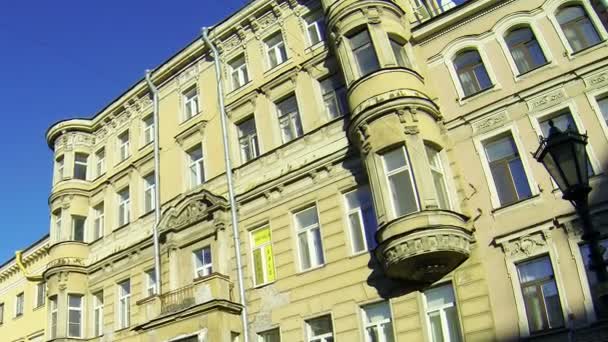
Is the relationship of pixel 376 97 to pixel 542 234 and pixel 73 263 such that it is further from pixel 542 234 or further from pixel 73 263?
pixel 73 263

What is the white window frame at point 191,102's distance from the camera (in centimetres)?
2177

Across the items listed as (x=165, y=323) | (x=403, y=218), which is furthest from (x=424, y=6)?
(x=165, y=323)

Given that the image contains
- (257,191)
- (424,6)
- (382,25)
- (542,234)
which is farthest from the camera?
(424,6)

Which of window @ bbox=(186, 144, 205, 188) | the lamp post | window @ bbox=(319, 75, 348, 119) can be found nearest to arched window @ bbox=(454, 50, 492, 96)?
window @ bbox=(319, 75, 348, 119)

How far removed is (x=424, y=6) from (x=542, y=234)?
36.8 feet

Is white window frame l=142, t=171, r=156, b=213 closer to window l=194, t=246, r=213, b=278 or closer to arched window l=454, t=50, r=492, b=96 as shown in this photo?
window l=194, t=246, r=213, b=278

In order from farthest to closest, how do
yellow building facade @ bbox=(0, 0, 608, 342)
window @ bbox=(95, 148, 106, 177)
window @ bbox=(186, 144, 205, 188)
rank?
window @ bbox=(95, 148, 106, 177)
window @ bbox=(186, 144, 205, 188)
yellow building facade @ bbox=(0, 0, 608, 342)

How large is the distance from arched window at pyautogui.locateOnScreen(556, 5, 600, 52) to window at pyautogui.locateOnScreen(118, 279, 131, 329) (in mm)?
16593

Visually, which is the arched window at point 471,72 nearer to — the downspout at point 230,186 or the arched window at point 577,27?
the arched window at point 577,27

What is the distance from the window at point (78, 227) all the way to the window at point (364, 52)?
1455 centimetres

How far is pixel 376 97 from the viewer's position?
15070 mm

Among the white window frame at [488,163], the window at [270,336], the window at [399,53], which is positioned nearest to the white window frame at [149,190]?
the window at [270,336]

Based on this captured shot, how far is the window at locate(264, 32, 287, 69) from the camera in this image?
1978 centimetres

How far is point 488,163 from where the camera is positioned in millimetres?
14469
